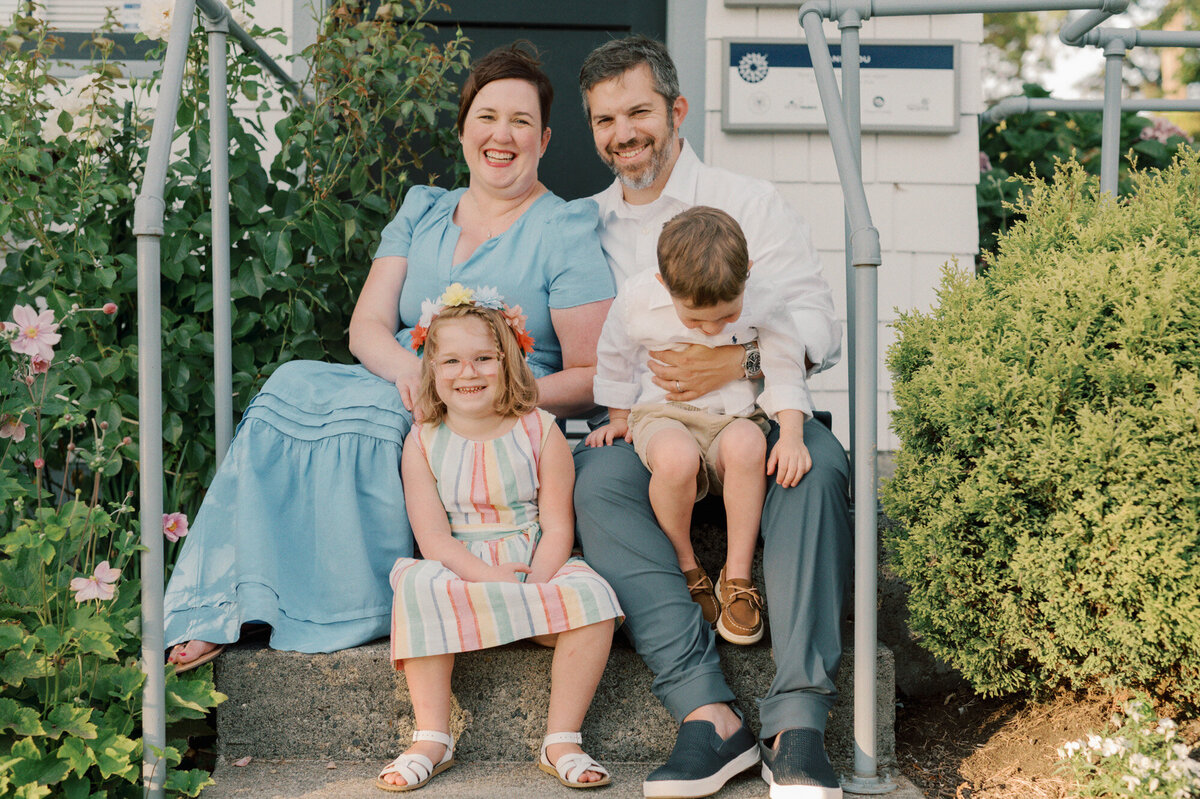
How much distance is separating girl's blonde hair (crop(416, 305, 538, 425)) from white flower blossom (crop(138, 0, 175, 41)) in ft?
3.96

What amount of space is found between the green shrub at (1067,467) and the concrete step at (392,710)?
307mm

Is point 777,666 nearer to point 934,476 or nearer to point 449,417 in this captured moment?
point 934,476

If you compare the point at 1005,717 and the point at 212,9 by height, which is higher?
the point at 212,9

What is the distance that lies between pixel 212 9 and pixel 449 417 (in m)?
1.11

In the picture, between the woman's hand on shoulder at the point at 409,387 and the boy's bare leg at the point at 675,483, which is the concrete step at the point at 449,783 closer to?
the boy's bare leg at the point at 675,483

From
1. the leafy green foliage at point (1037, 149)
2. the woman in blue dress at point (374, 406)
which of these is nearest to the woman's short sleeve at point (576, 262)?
the woman in blue dress at point (374, 406)

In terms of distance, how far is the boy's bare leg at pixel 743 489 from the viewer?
6.80 ft

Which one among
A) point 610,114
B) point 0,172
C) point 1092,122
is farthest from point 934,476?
point 1092,122

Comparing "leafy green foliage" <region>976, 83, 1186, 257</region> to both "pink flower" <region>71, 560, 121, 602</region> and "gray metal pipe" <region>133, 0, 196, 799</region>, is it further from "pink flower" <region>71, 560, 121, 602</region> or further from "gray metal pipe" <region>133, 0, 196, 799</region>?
"pink flower" <region>71, 560, 121, 602</region>

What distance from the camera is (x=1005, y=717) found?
93.2 inches

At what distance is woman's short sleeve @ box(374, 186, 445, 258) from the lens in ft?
8.86

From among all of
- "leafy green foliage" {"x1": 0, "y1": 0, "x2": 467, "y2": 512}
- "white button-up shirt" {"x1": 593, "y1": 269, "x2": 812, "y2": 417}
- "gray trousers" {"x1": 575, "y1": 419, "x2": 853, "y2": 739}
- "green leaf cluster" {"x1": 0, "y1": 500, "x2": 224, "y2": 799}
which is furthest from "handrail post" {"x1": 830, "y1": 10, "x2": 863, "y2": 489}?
"green leaf cluster" {"x1": 0, "y1": 500, "x2": 224, "y2": 799}

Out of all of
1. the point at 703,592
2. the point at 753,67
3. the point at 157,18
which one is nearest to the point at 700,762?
the point at 703,592

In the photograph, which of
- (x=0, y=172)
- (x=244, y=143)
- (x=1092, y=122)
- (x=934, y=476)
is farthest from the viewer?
(x=1092, y=122)
